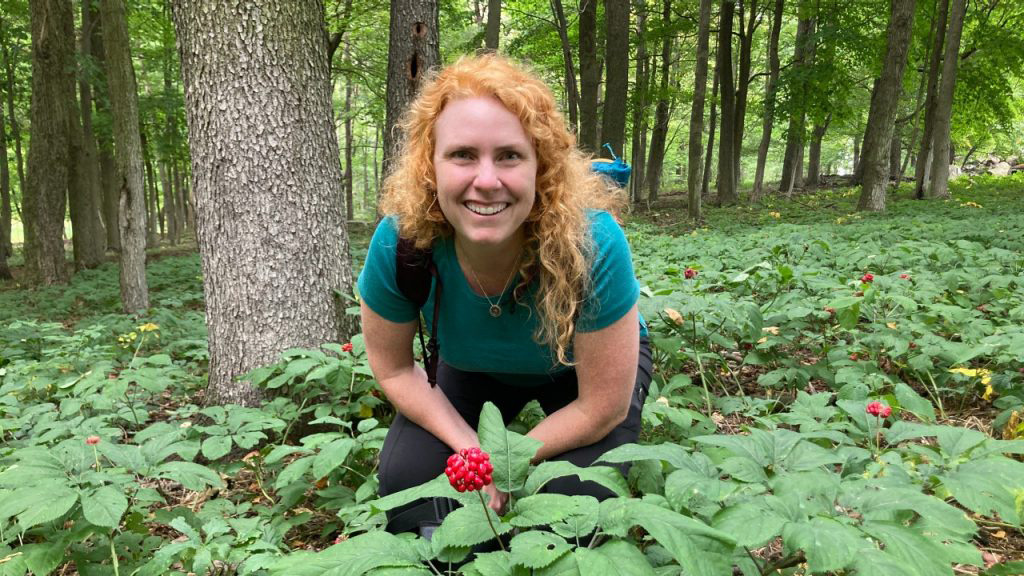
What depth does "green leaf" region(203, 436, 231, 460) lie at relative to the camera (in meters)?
2.20

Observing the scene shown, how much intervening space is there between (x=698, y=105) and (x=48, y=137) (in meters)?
11.7

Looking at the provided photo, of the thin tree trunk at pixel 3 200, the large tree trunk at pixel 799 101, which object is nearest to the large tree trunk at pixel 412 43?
the thin tree trunk at pixel 3 200

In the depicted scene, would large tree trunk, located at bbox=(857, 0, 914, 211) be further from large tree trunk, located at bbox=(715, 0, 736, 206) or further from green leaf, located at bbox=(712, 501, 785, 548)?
green leaf, located at bbox=(712, 501, 785, 548)

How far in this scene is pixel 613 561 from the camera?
111 centimetres

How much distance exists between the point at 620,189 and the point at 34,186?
11.3 metres

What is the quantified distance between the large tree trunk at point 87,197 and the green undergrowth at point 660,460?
7.85 m

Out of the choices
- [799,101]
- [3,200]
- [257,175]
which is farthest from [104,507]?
[3,200]

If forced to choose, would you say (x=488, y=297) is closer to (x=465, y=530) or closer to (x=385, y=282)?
(x=385, y=282)

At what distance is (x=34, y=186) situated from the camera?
388 inches

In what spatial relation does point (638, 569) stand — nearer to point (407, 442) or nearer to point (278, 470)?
point (407, 442)

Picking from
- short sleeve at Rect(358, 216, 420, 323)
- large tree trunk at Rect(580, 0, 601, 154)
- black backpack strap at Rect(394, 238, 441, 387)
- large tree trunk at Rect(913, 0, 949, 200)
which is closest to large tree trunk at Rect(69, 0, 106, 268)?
large tree trunk at Rect(580, 0, 601, 154)

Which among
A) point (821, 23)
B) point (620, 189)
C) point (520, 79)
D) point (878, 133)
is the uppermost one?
point (821, 23)

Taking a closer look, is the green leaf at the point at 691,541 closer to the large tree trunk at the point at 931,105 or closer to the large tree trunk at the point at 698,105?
the large tree trunk at the point at 698,105

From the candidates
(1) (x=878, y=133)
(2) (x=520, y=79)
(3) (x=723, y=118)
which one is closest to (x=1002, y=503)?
(2) (x=520, y=79)
